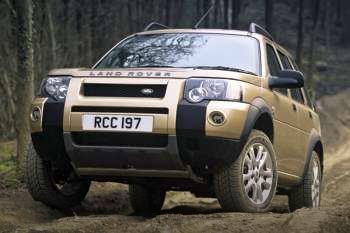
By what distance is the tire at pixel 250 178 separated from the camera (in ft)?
18.0

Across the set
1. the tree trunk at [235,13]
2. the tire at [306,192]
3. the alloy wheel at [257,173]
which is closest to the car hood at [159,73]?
the alloy wheel at [257,173]

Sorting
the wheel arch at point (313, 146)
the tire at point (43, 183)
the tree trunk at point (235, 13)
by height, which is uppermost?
the tire at point (43, 183)

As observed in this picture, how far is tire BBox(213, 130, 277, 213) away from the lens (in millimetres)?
5477

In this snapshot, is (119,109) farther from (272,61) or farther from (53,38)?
(53,38)

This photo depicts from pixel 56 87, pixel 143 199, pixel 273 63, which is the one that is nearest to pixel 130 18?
pixel 143 199

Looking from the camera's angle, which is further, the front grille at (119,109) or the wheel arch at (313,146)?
the wheel arch at (313,146)

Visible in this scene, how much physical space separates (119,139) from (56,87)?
2.41 feet

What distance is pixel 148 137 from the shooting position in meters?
5.34

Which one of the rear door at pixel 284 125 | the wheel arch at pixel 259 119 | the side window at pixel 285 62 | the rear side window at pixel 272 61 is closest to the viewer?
the wheel arch at pixel 259 119

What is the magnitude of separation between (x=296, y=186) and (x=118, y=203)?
205 centimetres

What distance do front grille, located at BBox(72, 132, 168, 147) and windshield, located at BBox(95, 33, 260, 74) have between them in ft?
3.43

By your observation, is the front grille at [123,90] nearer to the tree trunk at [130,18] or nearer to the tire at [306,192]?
the tire at [306,192]

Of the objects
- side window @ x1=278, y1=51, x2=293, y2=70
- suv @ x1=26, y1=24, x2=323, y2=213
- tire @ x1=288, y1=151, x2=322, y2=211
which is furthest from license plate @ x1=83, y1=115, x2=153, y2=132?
tire @ x1=288, y1=151, x2=322, y2=211

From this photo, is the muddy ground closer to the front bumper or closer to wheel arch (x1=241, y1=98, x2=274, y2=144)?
the front bumper
